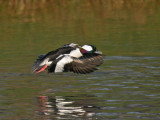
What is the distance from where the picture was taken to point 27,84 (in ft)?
33.6

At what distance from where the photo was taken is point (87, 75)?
11.2 meters

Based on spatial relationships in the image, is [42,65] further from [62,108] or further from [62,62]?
[62,108]

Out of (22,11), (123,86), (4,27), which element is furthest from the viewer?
(22,11)

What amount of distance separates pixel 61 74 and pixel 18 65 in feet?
4.07

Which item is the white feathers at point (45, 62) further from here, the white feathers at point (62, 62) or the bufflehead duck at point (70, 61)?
the white feathers at point (62, 62)

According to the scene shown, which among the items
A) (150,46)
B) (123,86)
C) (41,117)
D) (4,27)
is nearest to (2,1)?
(4,27)

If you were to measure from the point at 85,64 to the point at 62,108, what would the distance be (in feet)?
8.47

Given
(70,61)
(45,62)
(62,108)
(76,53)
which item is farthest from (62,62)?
(62,108)

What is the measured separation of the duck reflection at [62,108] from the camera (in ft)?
25.8

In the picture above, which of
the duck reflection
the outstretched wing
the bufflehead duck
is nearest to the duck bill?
the bufflehead duck

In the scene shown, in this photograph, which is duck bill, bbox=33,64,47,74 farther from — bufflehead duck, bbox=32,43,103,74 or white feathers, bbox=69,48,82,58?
white feathers, bbox=69,48,82,58

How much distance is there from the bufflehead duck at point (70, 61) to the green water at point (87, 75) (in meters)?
0.19

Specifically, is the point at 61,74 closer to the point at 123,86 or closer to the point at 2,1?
the point at 123,86

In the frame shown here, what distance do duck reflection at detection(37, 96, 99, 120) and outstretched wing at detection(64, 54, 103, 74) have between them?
1724mm
